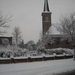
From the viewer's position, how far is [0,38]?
38.8 m

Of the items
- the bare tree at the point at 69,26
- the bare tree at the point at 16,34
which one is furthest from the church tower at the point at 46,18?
the bare tree at the point at 69,26

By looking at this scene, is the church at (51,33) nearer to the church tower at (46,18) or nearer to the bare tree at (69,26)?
the church tower at (46,18)

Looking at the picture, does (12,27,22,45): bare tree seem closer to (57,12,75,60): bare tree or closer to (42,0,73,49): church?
(42,0,73,49): church

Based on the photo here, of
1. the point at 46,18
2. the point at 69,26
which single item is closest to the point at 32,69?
the point at 69,26

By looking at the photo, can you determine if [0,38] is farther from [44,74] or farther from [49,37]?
[44,74]

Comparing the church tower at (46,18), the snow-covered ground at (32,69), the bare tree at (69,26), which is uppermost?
the church tower at (46,18)

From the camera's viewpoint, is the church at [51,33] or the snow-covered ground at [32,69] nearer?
the snow-covered ground at [32,69]

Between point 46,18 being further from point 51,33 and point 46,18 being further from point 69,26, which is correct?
A: point 69,26

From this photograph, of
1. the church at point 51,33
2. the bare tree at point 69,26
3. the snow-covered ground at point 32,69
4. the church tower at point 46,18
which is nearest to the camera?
the snow-covered ground at point 32,69

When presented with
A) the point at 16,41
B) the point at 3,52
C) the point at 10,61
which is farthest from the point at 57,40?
the point at 10,61

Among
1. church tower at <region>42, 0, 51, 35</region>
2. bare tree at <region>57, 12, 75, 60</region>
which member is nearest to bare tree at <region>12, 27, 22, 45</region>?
church tower at <region>42, 0, 51, 35</region>

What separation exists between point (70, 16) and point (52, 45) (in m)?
13.8

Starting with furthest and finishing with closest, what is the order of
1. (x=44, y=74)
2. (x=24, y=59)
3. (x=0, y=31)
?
1. (x=24, y=59)
2. (x=0, y=31)
3. (x=44, y=74)

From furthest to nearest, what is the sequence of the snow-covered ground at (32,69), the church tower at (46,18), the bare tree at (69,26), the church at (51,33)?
1. the church tower at (46,18)
2. the church at (51,33)
3. the bare tree at (69,26)
4. the snow-covered ground at (32,69)
